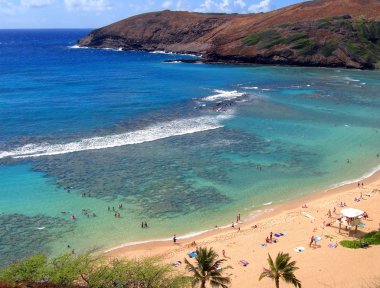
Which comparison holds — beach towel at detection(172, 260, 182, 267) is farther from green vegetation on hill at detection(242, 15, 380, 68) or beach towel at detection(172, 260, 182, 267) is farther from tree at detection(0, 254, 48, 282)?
green vegetation on hill at detection(242, 15, 380, 68)

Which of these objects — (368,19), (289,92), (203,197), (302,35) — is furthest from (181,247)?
(368,19)

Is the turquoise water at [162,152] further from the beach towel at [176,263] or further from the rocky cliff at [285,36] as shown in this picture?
the rocky cliff at [285,36]

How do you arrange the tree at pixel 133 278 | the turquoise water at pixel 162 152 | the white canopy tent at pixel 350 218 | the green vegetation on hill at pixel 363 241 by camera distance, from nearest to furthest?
the tree at pixel 133 278, the green vegetation on hill at pixel 363 241, the white canopy tent at pixel 350 218, the turquoise water at pixel 162 152

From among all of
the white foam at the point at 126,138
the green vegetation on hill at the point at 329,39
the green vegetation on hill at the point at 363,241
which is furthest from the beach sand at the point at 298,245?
the green vegetation on hill at the point at 329,39

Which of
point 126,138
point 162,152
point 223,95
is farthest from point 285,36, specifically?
point 162,152

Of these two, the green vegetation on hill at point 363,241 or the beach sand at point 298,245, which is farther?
the green vegetation on hill at point 363,241
